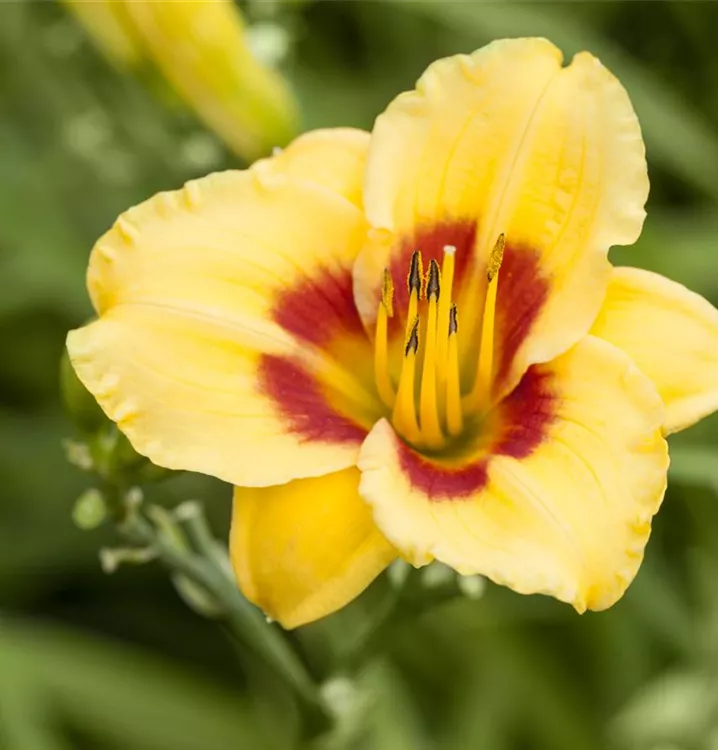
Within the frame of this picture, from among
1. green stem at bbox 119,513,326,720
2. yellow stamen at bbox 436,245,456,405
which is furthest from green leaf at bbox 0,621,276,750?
yellow stamen at bbox 436,245,456,405

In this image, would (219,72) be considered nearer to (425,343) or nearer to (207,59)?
(207,59)

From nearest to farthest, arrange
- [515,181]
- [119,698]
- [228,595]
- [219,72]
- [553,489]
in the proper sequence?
[553,489] < [515,181] < [228,595] < [219,72] < [119,698]

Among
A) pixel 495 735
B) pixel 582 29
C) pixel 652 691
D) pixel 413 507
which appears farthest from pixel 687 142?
pixel 413 507

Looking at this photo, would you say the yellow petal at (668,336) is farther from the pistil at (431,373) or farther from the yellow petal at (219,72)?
the yellow petal at (219,72)

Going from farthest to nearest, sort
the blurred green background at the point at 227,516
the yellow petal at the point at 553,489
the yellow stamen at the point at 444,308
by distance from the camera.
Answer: the blurred green background at the point at 227,516, the yellow stamen at the point at 444,308, the yellow petal at the point at 553,489

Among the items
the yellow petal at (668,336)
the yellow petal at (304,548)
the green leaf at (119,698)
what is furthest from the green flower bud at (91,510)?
the green leaf at (119,698)

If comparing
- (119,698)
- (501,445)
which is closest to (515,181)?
(501,445)

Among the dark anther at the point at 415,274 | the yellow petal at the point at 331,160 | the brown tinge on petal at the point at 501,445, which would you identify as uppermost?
the yellow petal at the point at 331,160
